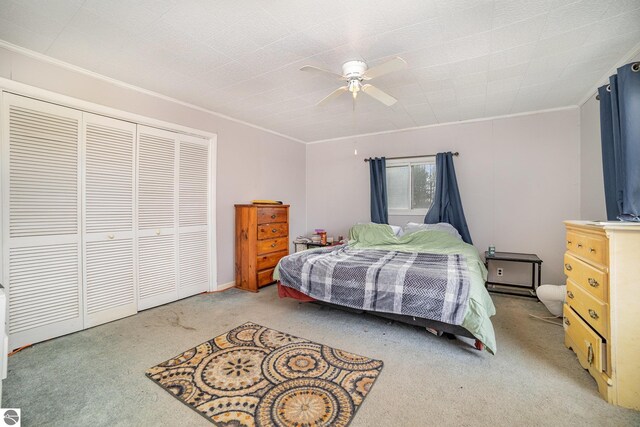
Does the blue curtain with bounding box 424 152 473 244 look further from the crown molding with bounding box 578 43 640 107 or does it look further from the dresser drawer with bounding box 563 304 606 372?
the dresser drawer with bounding box 563 304 606 372

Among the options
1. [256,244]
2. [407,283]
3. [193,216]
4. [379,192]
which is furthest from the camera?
[379,192]

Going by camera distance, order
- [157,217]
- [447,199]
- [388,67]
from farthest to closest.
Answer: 1. [447,199]
2. [157,217]
3. [388,67]

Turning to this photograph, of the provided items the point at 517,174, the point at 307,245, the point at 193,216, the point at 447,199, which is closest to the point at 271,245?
the point at 307,245

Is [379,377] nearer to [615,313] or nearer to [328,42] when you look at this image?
[615,313]

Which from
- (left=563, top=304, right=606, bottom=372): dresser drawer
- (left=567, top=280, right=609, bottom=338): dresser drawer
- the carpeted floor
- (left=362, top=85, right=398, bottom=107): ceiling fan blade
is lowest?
the carpeted floor

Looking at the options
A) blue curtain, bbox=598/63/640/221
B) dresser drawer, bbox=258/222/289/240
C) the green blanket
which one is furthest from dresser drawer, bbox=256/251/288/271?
blue curtain, bbox=598/63/640/221

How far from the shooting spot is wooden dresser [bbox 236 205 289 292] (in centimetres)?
376

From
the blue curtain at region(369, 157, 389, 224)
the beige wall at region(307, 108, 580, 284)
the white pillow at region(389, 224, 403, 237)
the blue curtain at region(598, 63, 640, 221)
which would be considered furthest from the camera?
the blue curtain at region(369, 157, 389, 224)

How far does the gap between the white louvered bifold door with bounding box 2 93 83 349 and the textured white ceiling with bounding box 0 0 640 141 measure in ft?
1.92

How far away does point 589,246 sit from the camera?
1853 mm

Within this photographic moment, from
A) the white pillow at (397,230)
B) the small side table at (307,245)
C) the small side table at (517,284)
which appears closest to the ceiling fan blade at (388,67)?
the white pillow at (397,230)

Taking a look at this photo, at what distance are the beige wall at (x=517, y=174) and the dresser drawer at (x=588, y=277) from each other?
171cm

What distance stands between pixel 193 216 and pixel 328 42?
262 cm

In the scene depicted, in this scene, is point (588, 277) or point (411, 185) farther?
point (411, 185)
